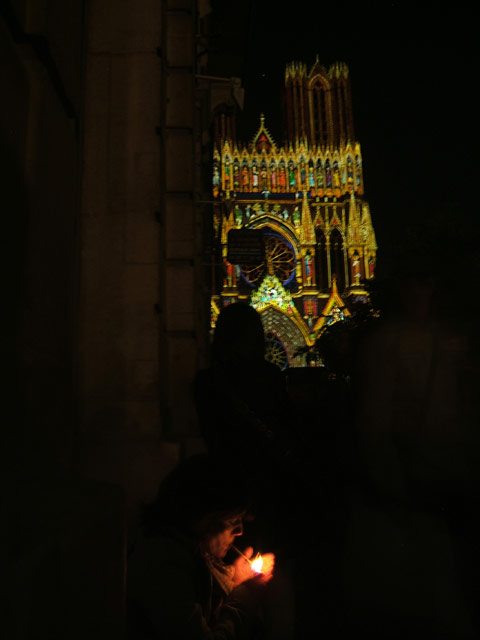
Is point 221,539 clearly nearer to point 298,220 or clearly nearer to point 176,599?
point 176,599

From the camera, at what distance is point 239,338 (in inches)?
101

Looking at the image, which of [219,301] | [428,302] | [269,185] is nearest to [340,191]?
[269,185]

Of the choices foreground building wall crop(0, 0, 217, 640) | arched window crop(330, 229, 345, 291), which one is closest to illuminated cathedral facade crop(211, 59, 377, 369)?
arched window crop(330, 229, 345, 291)

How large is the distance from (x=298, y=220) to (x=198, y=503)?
1714 inches

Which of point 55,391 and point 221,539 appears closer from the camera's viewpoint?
point 55,391

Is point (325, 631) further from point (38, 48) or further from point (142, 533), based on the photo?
point (38, 48)

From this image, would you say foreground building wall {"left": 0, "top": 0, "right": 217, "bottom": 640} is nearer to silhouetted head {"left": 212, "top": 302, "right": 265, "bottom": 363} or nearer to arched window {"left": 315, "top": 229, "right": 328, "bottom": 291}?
silhouetted head {"left": 212, "top": 302, "right": 265, "bottom": 363}

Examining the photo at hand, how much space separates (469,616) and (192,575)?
1238mm

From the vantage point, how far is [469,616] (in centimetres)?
224

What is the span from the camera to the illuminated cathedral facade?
42.2m

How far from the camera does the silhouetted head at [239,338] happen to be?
256cm

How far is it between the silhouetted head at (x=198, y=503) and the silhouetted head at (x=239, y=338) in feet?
1.89

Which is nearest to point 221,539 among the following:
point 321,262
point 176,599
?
point 176,599

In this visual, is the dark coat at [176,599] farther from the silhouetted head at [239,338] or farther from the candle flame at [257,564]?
the silhouetted head at [239,338]
